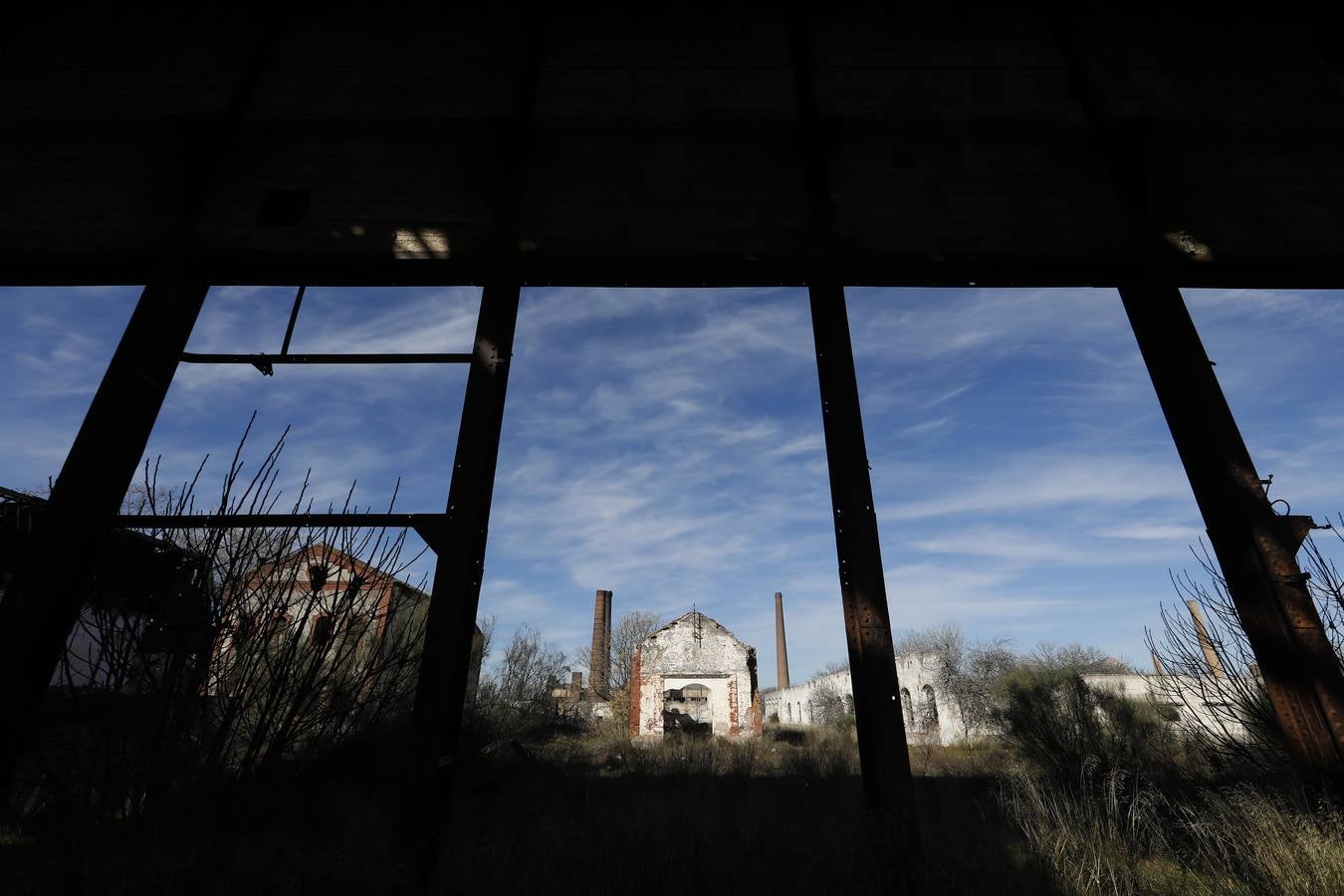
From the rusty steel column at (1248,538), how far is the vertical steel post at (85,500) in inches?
249

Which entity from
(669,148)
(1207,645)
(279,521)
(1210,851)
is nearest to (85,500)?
(279,521)

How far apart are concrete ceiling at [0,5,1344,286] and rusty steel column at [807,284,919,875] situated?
2.53 ft

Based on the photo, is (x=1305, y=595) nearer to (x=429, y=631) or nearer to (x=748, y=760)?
(x=429, y=631)

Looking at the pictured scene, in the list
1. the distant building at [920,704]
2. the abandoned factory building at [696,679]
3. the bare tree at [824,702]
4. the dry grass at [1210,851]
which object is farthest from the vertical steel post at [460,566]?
the bare tree at [824,702]

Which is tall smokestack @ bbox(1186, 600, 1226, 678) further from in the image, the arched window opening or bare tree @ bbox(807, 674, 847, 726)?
bare tree @ bbox(807, 674, 847, 726)

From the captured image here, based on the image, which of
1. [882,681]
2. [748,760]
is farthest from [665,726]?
[882,681]

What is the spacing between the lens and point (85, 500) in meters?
3.55

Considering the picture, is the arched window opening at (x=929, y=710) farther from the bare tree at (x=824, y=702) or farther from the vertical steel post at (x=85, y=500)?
the vertical steel post at (x=85, y=500)

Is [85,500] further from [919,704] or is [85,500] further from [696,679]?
Result: [919,704]

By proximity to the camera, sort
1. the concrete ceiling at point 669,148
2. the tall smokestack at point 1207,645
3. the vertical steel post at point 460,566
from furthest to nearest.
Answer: the tall smokestack at point 1207,645
the concrete ceiling at point 669,148
the vertical steel post at point 460,566

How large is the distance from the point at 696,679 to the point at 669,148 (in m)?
22.0

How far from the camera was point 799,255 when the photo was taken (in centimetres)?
434

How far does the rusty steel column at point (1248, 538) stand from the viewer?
3215 millimetres

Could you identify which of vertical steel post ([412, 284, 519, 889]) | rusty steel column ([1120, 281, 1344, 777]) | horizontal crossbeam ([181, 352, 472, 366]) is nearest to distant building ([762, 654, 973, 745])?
rusty steel column ([1120, 281, 1344, 777])
